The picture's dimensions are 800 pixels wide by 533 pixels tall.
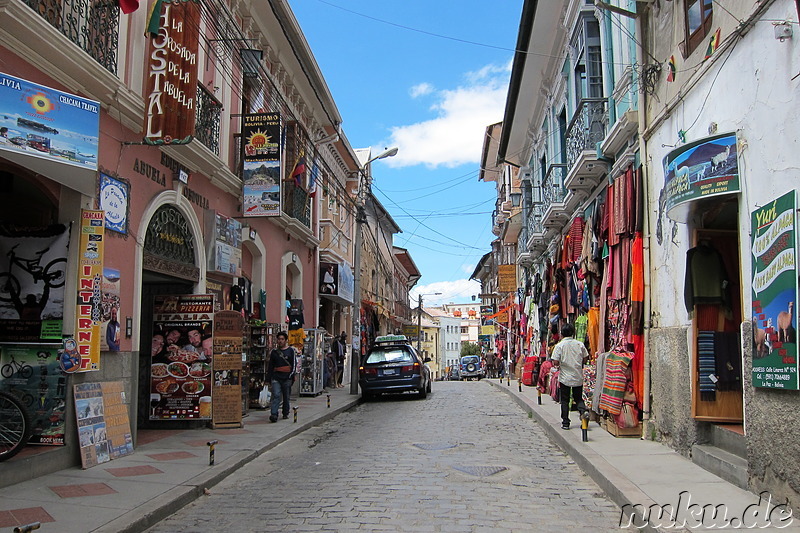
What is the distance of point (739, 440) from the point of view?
726cm

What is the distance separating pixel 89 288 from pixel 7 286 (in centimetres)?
99

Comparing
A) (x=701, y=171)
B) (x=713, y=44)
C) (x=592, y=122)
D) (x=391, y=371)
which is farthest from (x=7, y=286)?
(x=391, y=371)

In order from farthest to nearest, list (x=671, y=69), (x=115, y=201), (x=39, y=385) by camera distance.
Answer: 1. (x=115, y=201)
2. (x=671, y=69)
3. (x=39, y=385)

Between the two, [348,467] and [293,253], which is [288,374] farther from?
[293,253]

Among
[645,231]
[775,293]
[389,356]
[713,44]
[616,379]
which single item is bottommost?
[389,356]

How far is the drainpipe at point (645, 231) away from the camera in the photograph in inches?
385

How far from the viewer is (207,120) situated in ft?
41.5

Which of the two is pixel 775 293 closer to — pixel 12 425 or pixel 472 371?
pixel 12 425

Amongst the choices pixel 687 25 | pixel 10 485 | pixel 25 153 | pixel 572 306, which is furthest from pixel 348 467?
pixel 572 306

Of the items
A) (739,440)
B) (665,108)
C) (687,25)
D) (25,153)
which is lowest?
(739,440)

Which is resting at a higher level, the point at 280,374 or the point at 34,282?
the point at 34,282

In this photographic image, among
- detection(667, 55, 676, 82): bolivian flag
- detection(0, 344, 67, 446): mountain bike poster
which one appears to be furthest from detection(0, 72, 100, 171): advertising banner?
detection(667, 55, 676, 82): bolivian flag

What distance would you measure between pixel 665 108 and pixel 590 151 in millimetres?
3516

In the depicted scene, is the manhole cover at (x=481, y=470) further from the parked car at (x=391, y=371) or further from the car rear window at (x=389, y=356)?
the car rear window at (x=389, y=356)
